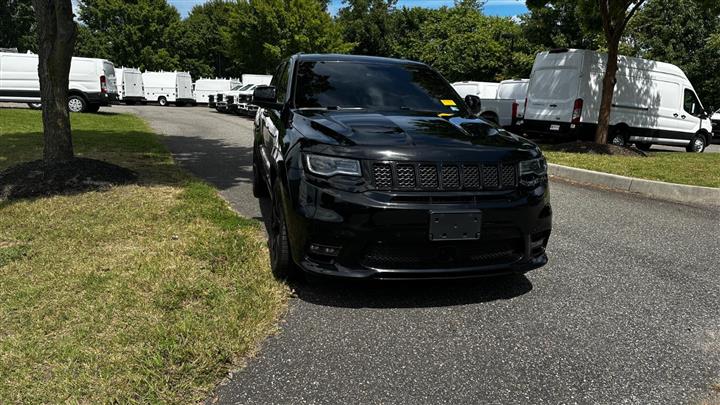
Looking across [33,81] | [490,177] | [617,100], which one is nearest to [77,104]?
[33,81]

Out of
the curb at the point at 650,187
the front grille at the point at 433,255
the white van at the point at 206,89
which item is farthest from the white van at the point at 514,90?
the white van at the point at 206,89

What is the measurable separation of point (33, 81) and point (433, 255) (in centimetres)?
2297

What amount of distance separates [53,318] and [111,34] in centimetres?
5049

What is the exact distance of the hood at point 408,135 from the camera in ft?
10.2

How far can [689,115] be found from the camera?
49.2 feet

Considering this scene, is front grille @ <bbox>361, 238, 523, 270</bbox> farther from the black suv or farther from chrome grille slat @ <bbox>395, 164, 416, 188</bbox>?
chrome grille slat @ <bbox>395, 164, 416, 188</bbox>

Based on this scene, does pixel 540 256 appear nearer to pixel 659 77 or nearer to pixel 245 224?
pixel 245 224

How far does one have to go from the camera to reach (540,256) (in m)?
3.47

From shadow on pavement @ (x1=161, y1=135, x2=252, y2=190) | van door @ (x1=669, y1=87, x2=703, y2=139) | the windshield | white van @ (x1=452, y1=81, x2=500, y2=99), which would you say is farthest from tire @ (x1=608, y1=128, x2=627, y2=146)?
the windshield

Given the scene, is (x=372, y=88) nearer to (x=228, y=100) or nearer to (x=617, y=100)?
(x=617, y=100)

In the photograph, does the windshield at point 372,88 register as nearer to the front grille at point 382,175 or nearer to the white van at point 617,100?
the front grille at point 382,175

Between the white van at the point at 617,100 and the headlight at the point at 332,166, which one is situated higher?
the white van at the point at 617,100

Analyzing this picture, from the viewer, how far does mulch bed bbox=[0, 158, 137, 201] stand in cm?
580

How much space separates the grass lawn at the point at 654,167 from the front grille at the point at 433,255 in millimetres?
6160
